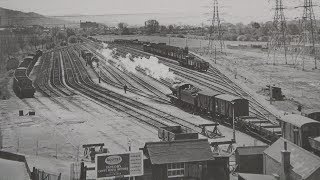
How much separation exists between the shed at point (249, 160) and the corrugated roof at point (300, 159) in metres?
2.11

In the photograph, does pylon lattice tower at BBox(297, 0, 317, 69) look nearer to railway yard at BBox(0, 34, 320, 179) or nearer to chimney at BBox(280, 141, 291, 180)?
railway yard at BBox(0, 34, 320, 179)

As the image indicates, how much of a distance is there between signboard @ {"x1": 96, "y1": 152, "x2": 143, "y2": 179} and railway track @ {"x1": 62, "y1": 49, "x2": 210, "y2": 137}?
15.8m

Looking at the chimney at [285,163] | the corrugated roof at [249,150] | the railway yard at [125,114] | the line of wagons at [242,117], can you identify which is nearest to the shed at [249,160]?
the corrugated roof at [249,150]

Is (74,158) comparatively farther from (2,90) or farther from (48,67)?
(48,67)

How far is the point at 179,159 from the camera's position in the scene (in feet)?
70.9

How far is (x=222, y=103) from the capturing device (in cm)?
3850

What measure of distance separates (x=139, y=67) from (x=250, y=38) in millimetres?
108960

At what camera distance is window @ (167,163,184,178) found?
Answer: 71.8 feet

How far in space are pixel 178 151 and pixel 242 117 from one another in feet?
50.2

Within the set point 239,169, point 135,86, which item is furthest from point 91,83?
point 239,169

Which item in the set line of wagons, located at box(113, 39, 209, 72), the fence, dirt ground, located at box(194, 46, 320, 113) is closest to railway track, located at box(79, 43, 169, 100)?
line of wagons, located at box(113, 39, 209, 72)

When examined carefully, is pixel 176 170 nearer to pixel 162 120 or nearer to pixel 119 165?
pixel 119 165

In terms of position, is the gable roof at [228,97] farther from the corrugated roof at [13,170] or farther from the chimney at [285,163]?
the corrugated roof at [13,170]

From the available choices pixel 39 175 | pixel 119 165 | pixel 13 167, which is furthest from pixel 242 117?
pixel 13 167
